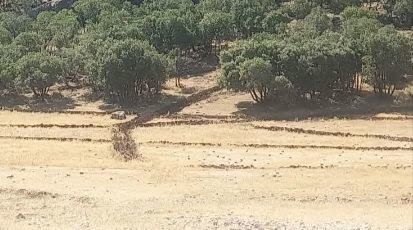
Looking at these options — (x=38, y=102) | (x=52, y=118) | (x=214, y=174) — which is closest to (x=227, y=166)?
(x=214, y=174)

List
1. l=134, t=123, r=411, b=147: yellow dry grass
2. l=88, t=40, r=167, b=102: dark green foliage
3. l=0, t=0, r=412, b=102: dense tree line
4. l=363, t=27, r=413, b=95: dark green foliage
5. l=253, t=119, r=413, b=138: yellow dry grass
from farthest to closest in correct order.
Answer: l=88, t=40, r=167, b=102: dark green foliage < l=0, t=0, r=412, b=102: dense tree line < l=363, t=27, r=413, b=95: dark green foliage < l=253, t=119, r=413, b=138: yellow dry grass < l=134, t=123, r=411, b=147: yellow dry grass

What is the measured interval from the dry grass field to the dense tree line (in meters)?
6.11

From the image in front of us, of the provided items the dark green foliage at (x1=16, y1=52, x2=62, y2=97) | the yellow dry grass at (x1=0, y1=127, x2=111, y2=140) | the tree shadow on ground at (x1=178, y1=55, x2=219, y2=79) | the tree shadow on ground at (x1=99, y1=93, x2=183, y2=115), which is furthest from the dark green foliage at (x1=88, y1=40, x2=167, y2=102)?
the yellow dry grass at (x1=0, y1=127, x2=111, y2=140)

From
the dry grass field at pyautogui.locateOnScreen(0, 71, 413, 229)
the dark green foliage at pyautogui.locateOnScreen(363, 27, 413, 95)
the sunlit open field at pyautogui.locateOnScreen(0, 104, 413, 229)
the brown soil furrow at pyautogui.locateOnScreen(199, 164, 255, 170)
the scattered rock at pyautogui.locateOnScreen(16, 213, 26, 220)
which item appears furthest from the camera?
the dark green foliage at pyautogui.locateOnScreen(363, 27, 413, 95)

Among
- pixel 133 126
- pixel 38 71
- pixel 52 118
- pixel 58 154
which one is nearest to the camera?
pixel 58 154

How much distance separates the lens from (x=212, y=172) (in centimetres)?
4891

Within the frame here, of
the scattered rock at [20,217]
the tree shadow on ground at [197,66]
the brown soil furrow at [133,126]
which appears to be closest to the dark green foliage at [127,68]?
the brown soil furrow at [133,126]

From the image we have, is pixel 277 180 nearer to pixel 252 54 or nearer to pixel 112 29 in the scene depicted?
pixel 252 54

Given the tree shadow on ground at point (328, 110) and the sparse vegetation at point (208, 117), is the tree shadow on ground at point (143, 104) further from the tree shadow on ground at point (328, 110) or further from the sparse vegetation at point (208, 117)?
the tree shadow on ground at point (328, 110)

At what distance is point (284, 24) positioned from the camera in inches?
3627

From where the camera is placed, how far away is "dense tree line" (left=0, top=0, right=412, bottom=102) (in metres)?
74.7

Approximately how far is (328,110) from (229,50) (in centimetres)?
1458

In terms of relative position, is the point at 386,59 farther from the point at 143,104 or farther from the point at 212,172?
the point at 212,172

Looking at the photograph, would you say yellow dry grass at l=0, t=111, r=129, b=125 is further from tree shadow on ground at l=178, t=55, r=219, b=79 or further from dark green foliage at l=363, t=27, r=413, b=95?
dark green foliage at l=363, t=27, r=413, b=95
